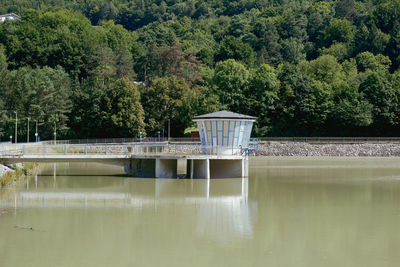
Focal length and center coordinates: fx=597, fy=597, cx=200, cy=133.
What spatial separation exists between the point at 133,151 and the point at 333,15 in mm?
115946

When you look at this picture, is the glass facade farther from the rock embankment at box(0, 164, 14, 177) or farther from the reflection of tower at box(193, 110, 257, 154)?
the rock embankment at box(0, 164, 14, 177)

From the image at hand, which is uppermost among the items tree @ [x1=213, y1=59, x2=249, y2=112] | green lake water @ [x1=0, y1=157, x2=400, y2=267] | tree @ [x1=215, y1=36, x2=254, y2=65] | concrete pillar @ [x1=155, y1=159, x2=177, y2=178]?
tree @ [x1=215, y1=36, x2=254, y2=65]

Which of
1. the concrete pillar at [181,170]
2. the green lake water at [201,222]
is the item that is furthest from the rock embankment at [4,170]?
the concrete pillar at [181,170]

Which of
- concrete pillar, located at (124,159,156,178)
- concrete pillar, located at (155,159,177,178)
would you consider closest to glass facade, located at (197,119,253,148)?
concrete pillar, located at (155,159,177,178)

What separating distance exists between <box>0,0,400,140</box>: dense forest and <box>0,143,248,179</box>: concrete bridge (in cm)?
3085

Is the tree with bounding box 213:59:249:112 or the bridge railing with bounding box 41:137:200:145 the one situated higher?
the tree with bounding box 213:59:249:112

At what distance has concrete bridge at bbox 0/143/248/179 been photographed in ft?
141

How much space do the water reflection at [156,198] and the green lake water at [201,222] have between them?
0.06m

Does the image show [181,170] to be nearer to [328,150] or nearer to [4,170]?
[4,170]

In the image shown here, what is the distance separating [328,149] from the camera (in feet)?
243

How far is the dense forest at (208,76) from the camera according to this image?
79688 millimetres

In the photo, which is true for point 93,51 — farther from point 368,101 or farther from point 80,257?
point 80,257

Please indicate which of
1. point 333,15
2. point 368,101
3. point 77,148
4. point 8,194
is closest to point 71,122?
point 77,148

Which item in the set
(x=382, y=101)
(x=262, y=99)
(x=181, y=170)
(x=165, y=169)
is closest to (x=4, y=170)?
(x=165, y=169)
